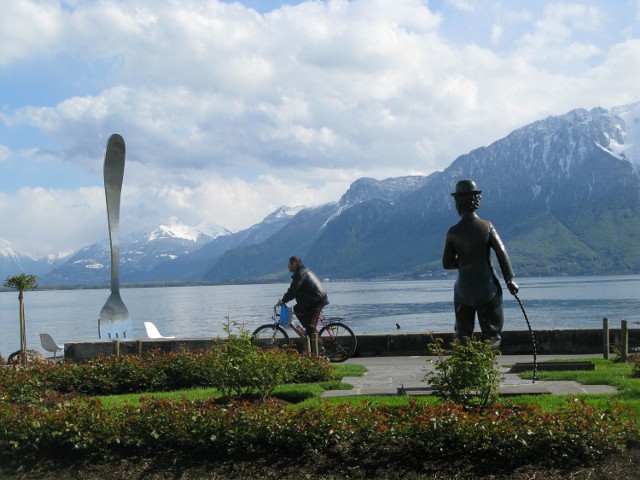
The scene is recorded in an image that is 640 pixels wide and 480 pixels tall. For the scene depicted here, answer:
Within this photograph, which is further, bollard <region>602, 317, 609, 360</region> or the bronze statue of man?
bollard <region>602, 317, 609, 360</region>

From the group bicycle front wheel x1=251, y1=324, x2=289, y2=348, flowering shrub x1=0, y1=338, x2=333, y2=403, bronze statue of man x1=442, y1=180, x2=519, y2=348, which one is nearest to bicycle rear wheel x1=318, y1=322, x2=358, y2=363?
bicycle front wheel x1=251, y1=324, x2=289, y2=348

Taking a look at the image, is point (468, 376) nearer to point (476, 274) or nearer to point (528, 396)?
point (528, 396)

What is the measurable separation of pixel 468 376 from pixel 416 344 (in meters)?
9.14

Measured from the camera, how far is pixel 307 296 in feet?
54.7

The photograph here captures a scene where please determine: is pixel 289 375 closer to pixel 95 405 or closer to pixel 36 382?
pixel 95 405

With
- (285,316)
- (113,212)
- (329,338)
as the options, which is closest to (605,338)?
(329,338)

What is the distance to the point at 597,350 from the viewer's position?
17672mm

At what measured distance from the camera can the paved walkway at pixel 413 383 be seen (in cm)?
1097

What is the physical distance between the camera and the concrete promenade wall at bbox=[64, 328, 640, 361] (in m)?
17.7

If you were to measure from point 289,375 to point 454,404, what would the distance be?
3574 mm

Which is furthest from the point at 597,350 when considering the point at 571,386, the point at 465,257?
the point at 465,257

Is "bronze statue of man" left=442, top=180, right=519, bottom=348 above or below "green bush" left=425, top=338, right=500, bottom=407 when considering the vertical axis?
above

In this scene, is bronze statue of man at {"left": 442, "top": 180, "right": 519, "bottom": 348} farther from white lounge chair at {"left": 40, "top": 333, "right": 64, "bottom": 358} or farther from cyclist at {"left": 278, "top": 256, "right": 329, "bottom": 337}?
white lounge chair at {"left": 40, "top": 333, "right": 64, "bottom": 358}

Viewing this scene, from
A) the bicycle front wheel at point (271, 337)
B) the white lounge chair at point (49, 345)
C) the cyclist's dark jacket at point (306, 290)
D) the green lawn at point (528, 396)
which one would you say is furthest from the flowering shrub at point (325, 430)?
the white lounge chair at point (49, 345)
